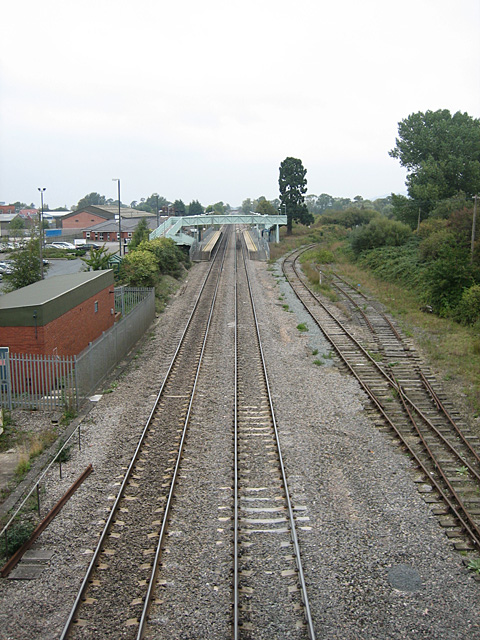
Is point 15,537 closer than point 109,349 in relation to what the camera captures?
Yes

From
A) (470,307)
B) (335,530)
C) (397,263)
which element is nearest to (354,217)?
(397,263)

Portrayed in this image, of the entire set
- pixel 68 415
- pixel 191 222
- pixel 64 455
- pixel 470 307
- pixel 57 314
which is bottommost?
pixel 64 455

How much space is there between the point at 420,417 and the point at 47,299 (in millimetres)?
11477

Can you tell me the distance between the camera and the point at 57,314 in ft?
57.4

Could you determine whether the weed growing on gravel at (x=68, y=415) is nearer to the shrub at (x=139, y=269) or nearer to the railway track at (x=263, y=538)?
the railway track at (x=263, y=538)

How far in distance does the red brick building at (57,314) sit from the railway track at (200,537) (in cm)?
426

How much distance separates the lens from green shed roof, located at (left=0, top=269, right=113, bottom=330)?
16203 millimetres

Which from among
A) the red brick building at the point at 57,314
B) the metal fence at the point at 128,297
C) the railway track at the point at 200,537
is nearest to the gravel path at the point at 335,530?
the railway track at the point at 200,537

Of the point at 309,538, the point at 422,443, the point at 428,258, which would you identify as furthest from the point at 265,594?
the point at 428,258

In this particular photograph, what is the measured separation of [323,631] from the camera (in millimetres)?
7176

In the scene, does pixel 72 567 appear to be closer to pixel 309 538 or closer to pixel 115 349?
pixel 309 538

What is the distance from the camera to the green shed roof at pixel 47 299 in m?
16.2

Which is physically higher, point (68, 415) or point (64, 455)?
point (68, 415)

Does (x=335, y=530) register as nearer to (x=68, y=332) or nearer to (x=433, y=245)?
(x=68, y=332)
